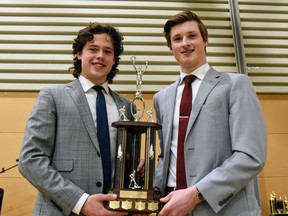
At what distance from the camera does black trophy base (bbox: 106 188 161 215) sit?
1.52 metres

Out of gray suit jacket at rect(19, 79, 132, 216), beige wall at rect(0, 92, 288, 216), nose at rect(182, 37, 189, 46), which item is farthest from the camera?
beige wall at rect(0, 92, 288, 216)

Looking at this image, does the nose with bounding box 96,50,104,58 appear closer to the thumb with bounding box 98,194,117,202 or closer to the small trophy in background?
the thumb with bounding box 98,194,117,202

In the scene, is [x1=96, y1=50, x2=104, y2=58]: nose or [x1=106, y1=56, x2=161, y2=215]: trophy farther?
[x1=96, y1=50, x2=104, y2=58]: nose

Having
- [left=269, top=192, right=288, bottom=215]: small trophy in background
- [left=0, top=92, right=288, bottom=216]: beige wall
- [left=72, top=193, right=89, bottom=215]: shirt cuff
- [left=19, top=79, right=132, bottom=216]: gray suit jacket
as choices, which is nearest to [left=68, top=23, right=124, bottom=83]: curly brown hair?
[left=19, top=79, right=132, bottom=216]: gray suit jacket

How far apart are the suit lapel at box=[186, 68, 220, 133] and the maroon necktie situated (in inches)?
2.1

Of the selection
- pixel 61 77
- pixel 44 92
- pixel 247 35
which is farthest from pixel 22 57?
pixel 247 35

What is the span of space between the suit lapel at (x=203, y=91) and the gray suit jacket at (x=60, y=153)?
562mm

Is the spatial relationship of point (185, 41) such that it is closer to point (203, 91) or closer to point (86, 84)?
point (203, 91)

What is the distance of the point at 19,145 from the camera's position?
3.68 m

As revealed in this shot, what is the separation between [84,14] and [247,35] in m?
2.12

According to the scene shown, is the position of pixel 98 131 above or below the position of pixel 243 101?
below

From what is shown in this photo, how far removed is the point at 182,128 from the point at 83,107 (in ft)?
1.95

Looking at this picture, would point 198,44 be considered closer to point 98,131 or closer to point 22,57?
point 98,131

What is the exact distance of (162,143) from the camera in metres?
1.97
